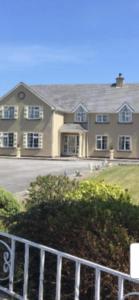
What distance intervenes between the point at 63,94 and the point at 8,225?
2370 inches

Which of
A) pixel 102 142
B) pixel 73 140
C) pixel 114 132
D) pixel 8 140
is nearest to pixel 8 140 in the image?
pixel 8 140

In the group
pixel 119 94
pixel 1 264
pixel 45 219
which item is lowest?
pixel 1 264

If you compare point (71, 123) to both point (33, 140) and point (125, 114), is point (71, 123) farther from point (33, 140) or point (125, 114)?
point (125, 114)

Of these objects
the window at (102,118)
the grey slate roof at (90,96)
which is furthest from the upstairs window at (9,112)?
the window at (102,118)

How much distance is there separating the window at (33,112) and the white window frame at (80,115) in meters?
4.12

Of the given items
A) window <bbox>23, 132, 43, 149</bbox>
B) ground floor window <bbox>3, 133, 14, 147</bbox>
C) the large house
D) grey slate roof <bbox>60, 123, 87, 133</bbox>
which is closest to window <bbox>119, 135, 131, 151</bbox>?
the large house

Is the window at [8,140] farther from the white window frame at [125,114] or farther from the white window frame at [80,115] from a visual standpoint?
the white window frame at [125,114]

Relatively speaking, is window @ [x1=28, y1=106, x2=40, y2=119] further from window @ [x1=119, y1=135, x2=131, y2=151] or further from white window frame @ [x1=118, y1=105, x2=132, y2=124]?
window @ [x1=119, y1=135, x2=131, y2=151]

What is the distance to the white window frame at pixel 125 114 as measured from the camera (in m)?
61.3

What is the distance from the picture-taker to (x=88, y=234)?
18.4 feet

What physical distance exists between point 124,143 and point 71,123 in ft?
23.4

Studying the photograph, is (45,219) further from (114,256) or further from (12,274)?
(114,256)

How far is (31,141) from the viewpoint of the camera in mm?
62875

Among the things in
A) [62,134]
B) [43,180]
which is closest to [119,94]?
[62,134]
